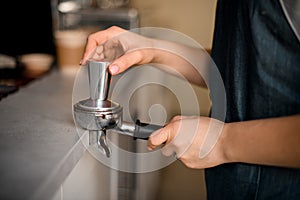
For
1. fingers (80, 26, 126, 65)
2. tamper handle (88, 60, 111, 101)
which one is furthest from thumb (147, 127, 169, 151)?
fingers (80, 26, 126, 65)

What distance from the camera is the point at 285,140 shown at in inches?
22.7

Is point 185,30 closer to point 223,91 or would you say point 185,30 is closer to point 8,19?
point 8,19

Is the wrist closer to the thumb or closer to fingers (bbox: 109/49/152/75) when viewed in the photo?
the thumb

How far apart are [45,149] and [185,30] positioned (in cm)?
139

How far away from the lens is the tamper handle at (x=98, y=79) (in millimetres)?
679

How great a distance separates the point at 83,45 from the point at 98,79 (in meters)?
0.80

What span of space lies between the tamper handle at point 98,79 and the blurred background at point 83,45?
244 millimetres

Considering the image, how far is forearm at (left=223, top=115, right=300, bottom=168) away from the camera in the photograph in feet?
1.89

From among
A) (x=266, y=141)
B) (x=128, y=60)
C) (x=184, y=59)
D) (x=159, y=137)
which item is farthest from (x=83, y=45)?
(x=266, y=141)

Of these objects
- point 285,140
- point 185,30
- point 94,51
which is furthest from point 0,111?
point 185,30

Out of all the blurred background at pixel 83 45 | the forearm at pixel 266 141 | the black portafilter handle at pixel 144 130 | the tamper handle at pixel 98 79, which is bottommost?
the blurred background at pixel 83 45

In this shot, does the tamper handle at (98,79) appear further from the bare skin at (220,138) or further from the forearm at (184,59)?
the forearm at (184,59)

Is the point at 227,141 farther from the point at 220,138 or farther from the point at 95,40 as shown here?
the point at 95,40

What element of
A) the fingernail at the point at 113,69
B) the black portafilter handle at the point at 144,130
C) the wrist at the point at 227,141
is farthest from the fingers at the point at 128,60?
the wrist at the point at 227,141
